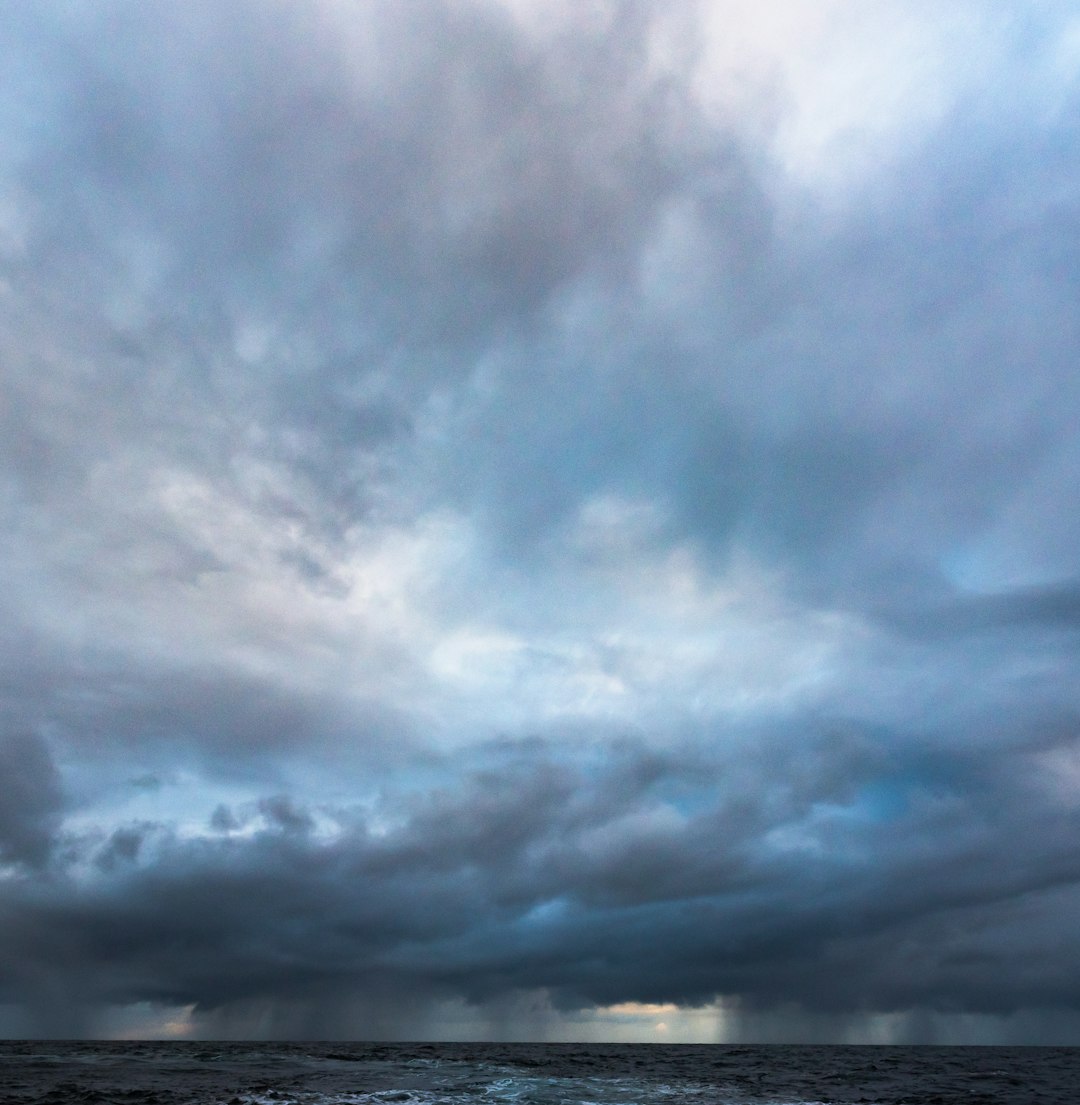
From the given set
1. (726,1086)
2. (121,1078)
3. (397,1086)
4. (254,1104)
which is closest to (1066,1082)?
(726,1086)

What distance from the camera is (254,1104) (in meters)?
69.4

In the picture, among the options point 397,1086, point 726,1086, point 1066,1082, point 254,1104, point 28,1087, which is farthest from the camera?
point 1066,1082

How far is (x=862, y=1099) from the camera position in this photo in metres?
79.9

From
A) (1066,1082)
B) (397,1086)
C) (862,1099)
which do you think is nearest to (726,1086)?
(862,1099)

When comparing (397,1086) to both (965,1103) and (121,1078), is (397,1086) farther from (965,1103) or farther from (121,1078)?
(965,1103)

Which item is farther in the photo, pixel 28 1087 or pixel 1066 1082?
pixel 1066 1082

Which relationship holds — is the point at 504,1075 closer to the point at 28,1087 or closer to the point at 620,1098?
the point at 620,1098

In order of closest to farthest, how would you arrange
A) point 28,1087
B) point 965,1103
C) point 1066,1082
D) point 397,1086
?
point 965,1103, point 28,1087, point 397,1086, point 1066,1082

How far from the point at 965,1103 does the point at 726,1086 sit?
1179 inches

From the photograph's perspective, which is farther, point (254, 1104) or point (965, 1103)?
point (965, 1103)

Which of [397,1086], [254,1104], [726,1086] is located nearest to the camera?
[254,1104]

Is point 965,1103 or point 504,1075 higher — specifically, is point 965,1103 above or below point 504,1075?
below

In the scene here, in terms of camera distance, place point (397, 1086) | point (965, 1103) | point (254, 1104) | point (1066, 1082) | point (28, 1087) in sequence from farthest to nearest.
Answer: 1. point (1066, 1082)
2. point (397, 1086)
3. point (28, 1087)
4. point (965, 1103)
5. point (254, 1104)

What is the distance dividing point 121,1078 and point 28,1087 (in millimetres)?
19644
